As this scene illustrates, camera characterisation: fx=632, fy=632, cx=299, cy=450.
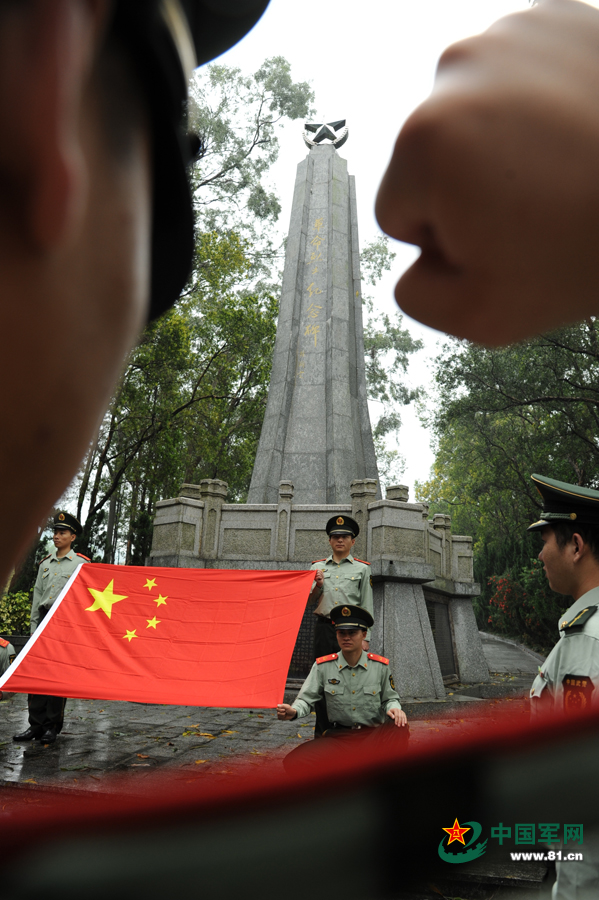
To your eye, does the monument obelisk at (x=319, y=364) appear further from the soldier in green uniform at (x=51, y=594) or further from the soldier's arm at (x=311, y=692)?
the soldier's arm at (x=311, y=692)

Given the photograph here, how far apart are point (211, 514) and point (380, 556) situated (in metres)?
2.90

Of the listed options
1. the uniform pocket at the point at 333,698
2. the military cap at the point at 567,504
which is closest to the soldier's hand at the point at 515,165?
the military cap at the point at 567,504

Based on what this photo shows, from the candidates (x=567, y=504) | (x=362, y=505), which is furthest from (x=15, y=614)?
(x=567, y=504)

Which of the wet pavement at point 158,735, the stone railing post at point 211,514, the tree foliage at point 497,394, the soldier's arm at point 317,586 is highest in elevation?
the stone railing post at point 211,514

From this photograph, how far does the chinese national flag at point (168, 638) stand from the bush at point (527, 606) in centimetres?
1020

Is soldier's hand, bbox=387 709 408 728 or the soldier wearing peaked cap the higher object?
the soldier wearing peaked cap

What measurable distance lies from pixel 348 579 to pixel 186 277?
5.21 metres

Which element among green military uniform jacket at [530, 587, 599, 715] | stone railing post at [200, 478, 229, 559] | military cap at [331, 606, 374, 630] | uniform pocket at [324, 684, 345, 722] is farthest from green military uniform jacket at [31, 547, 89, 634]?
green military uniform jacket at [530, 587, 599, 715]

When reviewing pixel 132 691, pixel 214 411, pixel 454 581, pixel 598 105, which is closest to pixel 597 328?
pixel 598 105

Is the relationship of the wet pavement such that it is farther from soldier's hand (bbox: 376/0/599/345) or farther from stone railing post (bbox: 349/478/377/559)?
stone railing post (bbox: 349/478/377/559)

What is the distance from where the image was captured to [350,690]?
13.0ft

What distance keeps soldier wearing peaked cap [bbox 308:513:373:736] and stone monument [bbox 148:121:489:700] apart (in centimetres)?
307

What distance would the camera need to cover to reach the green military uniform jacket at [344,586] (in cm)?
534

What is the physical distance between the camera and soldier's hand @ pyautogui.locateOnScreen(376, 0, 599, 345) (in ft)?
1.00
